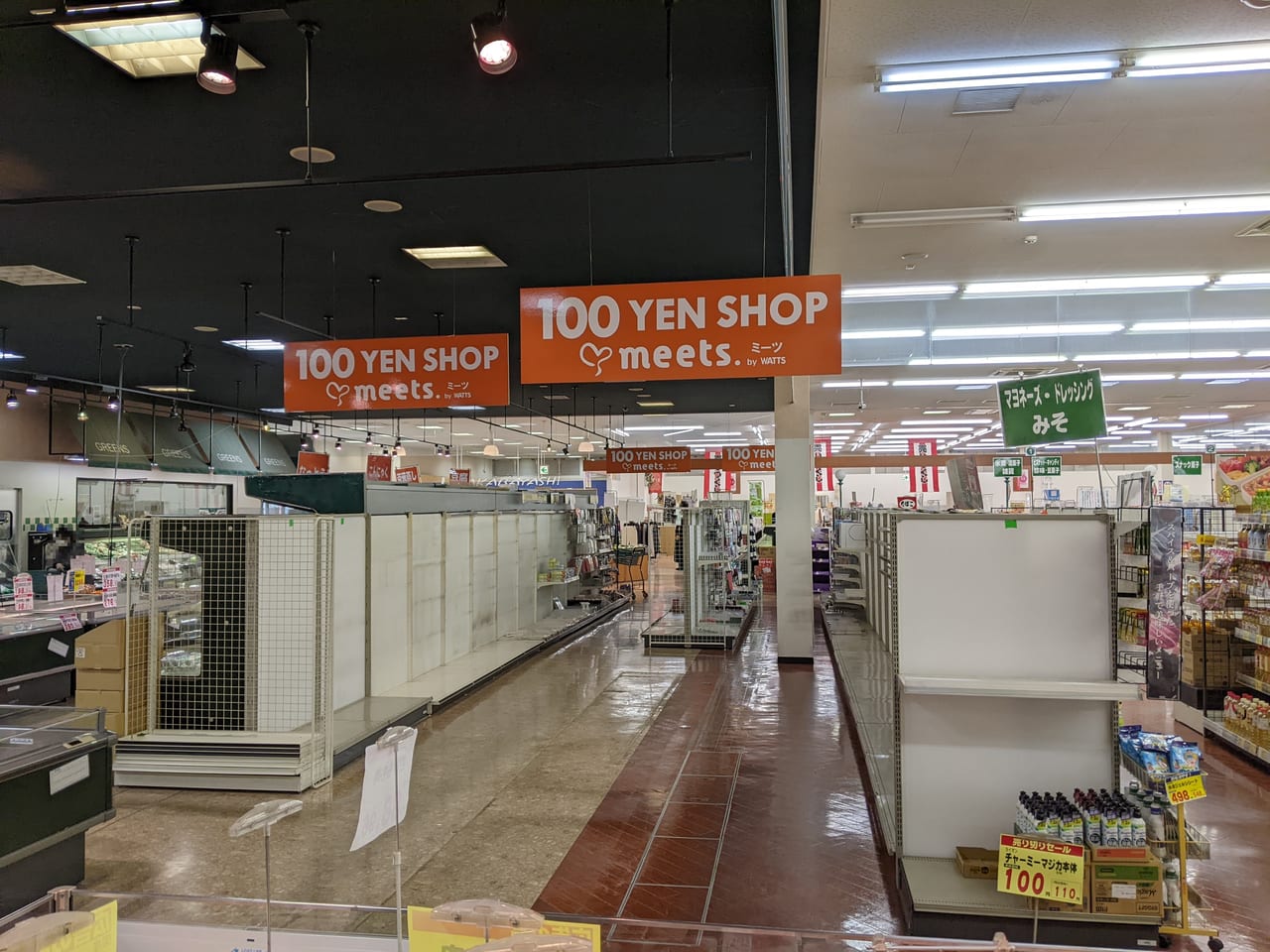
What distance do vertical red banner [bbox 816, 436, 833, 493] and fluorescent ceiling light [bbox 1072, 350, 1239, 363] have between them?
12.2 meters

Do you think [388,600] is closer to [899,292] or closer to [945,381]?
[899,292]

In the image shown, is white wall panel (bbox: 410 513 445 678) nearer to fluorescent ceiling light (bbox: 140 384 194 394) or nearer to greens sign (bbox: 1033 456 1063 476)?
fluorescent ceiling light (bbox: 140 384 194 394)

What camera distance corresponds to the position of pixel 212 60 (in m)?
3.53

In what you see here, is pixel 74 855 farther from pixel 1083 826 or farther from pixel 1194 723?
pixel 1194 723

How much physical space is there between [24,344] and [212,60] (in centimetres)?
963

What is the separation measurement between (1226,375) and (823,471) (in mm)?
16390

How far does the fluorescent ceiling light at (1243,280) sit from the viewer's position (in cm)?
787

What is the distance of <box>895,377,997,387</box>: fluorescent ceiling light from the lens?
11820 mm

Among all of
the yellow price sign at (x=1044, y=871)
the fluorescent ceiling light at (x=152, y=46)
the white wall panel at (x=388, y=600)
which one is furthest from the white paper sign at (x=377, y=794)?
the white wall panel at (x=388, y=600)

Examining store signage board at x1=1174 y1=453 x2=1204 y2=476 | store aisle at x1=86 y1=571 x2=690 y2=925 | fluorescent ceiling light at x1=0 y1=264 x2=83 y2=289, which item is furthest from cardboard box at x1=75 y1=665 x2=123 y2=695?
store signage board at x1=1174 y1=453 x2=1204 y2=476

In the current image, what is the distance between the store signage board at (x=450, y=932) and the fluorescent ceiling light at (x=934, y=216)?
5.84 m

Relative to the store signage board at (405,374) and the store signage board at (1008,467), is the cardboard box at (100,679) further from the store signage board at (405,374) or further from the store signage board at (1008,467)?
the store signage board at (1008,467)

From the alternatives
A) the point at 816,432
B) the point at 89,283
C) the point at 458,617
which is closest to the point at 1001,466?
the point at 816,432

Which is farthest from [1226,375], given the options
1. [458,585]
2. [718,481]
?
[718,481]
